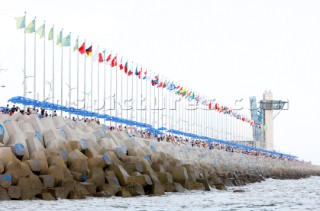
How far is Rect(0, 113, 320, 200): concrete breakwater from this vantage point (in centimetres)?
2225

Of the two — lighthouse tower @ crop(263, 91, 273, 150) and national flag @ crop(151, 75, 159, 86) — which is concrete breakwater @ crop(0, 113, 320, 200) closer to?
national flag @ crop(151, 75, 159, 86)

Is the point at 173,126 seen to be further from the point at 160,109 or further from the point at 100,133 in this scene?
the point at 100,133

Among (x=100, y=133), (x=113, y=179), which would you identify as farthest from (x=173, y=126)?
(x=113, y=179)

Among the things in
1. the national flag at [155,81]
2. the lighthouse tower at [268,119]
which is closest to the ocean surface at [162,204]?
the national flag at [155,81]

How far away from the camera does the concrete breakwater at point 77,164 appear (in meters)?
22.2

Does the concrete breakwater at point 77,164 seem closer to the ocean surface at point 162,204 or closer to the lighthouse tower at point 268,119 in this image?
the ocean surface at point 162,204

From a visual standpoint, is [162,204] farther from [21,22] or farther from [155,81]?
[155,81]

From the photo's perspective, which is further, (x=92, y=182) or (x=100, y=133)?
(x=100, y=133)

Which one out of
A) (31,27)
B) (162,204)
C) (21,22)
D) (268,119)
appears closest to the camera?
(162,204)

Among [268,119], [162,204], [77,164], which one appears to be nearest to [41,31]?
[77,164]

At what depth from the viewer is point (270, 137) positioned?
124 m

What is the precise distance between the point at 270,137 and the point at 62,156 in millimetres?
101869


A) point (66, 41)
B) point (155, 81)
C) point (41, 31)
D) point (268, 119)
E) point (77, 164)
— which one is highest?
point (41, 31)

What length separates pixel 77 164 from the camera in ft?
83.0
